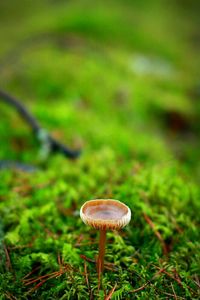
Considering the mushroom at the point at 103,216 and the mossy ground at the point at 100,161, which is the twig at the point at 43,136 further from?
the mushroom at the point at 103,216

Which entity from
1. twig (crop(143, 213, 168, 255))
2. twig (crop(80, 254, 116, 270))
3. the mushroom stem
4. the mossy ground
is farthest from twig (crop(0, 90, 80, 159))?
the mushroom stem

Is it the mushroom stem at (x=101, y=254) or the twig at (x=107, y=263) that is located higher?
the mushroom stem at (x=101, y=254)

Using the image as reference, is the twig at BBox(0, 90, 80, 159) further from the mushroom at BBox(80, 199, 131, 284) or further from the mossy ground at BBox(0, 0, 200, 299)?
the mushroom at BBox(80, 199, 131, 284)

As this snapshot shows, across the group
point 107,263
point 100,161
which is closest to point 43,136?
point 100,161

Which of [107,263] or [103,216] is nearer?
[103,216]

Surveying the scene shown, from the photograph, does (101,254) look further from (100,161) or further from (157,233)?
(100,161)

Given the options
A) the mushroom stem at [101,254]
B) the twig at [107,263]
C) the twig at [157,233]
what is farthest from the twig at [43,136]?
the mushroom stem at [101,254]
